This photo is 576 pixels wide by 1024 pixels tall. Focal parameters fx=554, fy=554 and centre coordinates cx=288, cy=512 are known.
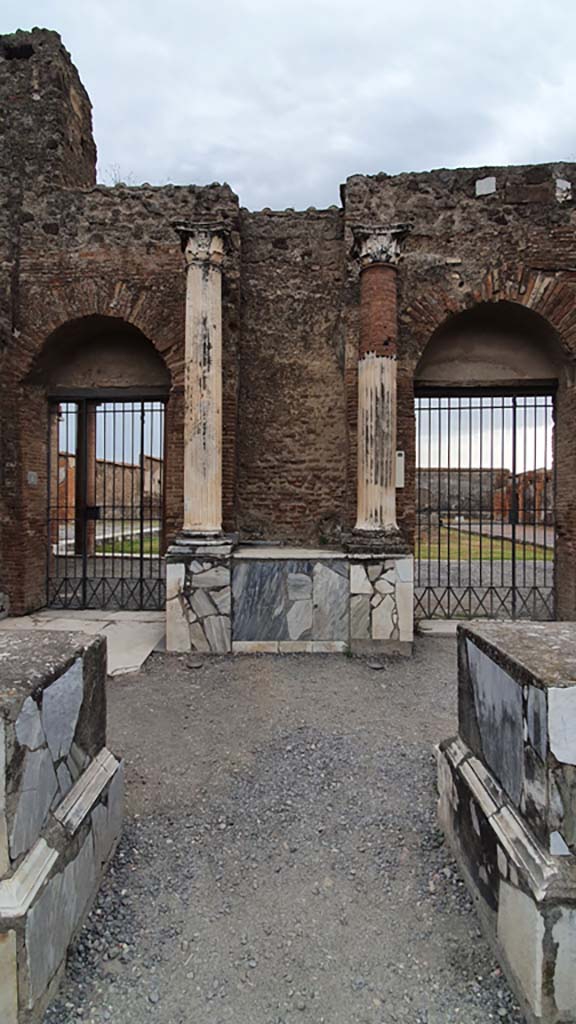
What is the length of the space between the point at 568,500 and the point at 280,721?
197 inches

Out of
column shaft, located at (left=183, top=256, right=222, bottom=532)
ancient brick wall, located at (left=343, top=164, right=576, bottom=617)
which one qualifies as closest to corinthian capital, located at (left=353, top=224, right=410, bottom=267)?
ancient brick wall, located at (left=343, top=164, right=576, bottom=617)

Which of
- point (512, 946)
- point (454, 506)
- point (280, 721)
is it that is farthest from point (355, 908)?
point (454, 506)

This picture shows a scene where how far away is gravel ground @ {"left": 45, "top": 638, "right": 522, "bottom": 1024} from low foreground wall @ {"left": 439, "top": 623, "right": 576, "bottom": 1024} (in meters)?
0.19

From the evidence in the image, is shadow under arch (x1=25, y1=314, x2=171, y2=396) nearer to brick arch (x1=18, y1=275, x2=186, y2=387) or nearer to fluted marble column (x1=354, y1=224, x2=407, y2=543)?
brick arch (x1=18, y1=275, x2=186, y2=387)

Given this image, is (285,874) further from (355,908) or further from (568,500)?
(568,500)

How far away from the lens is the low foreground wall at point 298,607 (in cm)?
578

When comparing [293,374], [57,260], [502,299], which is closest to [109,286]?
[57,260]

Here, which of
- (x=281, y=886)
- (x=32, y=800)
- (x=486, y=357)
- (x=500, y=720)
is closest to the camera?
(x=32, y=800)

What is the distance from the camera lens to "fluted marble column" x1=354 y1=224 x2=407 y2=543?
241 inches

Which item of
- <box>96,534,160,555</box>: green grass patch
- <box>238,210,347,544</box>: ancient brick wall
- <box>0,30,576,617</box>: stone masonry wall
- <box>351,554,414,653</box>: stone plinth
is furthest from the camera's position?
<box>96,534,160,555</box>: green grass patch

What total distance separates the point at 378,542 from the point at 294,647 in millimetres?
1414

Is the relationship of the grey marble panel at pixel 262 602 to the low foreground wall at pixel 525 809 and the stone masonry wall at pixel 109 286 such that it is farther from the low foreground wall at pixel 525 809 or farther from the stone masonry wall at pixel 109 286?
the low foreground wall at pixel 525 809

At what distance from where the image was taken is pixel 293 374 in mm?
7668

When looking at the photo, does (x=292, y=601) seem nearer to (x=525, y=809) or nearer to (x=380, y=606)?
(x=380, y=606)
